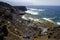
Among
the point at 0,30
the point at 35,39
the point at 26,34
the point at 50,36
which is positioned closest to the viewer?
the point at 0,30

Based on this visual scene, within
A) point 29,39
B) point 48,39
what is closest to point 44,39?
point 48,39

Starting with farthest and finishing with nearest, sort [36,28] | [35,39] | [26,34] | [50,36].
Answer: [36,28], [26,34], [50,36], [35,39]

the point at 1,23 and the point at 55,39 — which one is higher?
the point at 1,23

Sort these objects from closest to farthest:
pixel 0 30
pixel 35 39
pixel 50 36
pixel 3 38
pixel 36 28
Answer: pixel 3 38
pixel 0 30
pixel 35 39
pixel 50 36
pixel 36 28

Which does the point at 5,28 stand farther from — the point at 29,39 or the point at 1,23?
the point at 29,39

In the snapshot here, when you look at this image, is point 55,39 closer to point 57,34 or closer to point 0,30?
point 57,34

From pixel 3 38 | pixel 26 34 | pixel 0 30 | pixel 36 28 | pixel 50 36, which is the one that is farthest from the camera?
pixel 36 28

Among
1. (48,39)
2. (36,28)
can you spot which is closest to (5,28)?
(48,39)

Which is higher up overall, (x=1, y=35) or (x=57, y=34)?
(x=1, y=35)

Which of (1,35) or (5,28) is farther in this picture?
(5,28)
